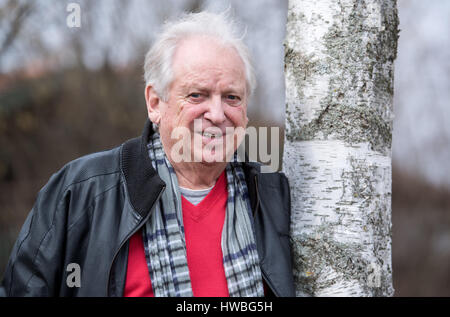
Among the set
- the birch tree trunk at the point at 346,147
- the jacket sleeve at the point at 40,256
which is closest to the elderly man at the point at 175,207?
the jacket sleeve at the point at 40,256

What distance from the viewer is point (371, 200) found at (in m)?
1.71

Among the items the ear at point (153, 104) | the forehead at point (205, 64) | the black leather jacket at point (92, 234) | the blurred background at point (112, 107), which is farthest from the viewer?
the blurred background at point (112, 107)

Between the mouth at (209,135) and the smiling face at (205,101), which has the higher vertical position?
the smiling face at (205,101)

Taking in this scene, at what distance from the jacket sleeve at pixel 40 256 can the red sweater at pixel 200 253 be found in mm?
299

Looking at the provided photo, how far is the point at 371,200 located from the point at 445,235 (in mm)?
5509

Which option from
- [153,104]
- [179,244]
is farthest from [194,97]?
[179,244]

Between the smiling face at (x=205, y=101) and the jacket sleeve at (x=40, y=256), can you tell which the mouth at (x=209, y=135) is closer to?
the smiling face at (x=205, y=101)

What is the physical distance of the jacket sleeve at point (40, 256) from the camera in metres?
1.64

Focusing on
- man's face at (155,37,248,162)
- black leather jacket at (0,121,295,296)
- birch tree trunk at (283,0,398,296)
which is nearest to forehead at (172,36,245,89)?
man's face at (155,37,248,162)

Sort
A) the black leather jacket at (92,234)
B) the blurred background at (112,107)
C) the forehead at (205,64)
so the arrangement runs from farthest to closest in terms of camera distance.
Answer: the blurred background at (112,107) < the forehead at (205,64) < the black leather jacket at (92,234)

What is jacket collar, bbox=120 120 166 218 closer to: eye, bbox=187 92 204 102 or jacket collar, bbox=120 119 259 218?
jacket collar, bbox=120 119 259 218

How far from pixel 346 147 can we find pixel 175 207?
2.61ft

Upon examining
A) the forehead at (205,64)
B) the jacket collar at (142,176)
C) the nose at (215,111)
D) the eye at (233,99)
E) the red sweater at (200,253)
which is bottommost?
the red sweater at (200,253)
